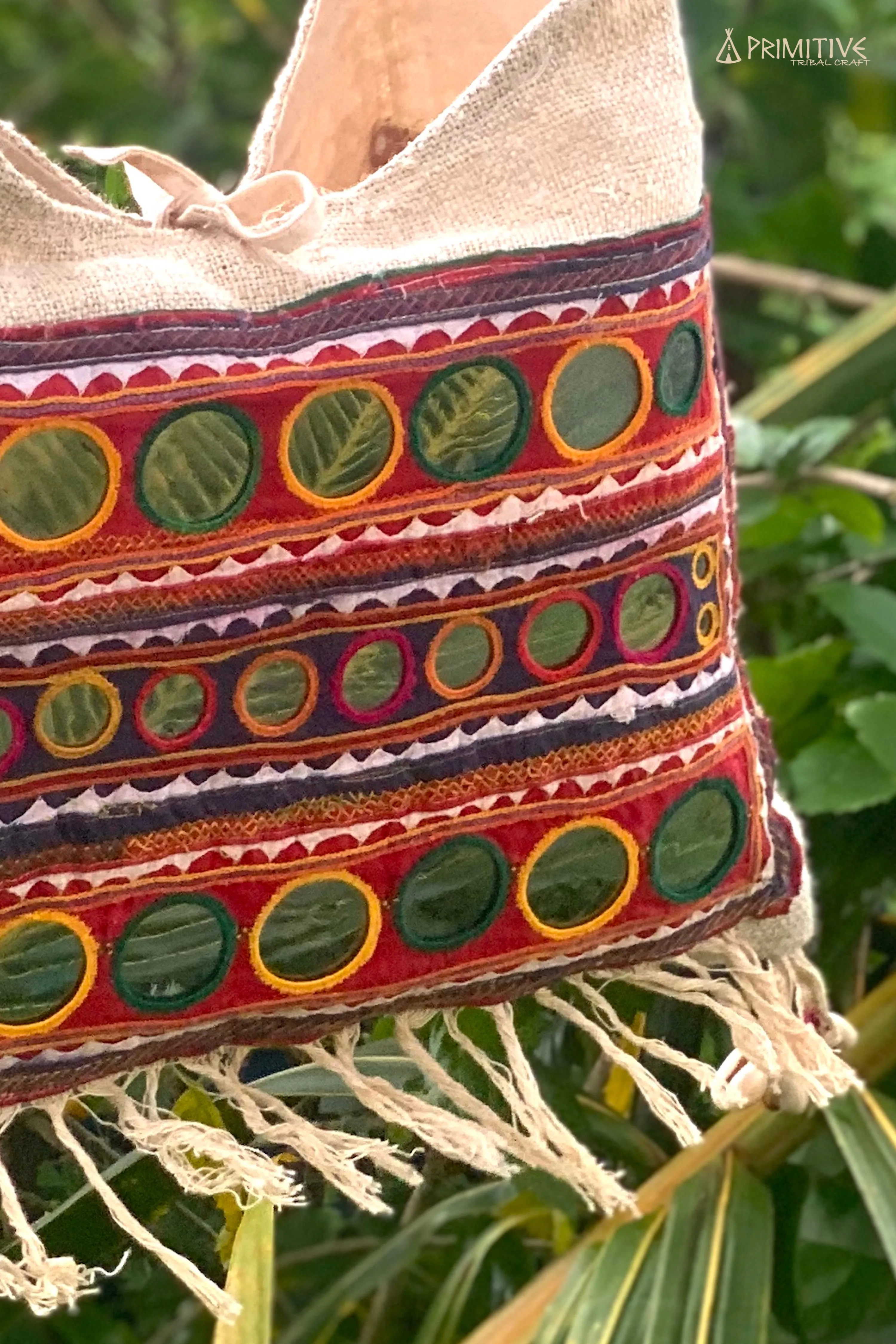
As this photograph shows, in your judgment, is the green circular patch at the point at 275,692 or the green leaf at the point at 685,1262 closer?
the green circular patch at the point at 275,692

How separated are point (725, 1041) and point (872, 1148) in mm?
167

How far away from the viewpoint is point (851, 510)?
727mm

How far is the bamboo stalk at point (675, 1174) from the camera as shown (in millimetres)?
563

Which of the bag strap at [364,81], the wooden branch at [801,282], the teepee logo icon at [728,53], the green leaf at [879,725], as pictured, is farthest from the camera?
the wooden branch at [801,282]

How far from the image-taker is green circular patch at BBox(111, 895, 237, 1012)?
36 cm

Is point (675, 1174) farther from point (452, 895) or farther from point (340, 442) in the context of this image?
point (340, 442)

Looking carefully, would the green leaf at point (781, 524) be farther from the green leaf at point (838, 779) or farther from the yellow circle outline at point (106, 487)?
the yellow circle outline at point (106, 487)

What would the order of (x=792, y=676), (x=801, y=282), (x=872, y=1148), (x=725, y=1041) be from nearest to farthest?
(x=725, y=1041), (x=872, y=1148), (x=792, y=676), (x=801, y=282)

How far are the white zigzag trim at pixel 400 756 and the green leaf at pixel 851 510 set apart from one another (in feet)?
1.09

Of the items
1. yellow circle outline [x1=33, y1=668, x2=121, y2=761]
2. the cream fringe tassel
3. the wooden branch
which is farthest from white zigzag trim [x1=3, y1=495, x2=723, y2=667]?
the wooden branch

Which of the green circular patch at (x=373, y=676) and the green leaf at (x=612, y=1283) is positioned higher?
the green circular patch at (x=373, y=676)

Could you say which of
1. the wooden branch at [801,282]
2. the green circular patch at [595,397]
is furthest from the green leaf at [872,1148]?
the wooden branch at [801,282]

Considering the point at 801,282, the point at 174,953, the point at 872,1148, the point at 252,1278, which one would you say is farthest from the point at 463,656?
the point at 801,282

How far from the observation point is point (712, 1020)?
436 mm
